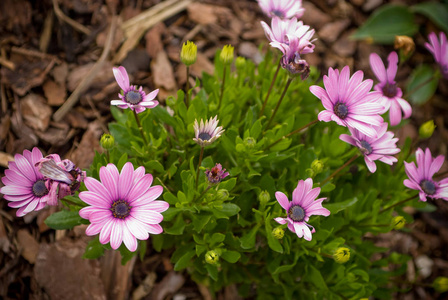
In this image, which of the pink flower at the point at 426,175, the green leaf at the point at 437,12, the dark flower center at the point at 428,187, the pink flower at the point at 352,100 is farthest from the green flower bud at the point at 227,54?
the green leaf at the point at 437,12

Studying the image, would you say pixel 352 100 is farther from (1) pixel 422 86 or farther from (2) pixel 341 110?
(1) pixel 422 86

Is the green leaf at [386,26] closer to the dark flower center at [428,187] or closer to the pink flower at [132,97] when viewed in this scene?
the dark flower center at [428,187]

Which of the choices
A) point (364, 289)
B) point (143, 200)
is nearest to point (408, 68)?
point (364, 289)

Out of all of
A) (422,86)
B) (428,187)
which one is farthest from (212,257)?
(422,86)

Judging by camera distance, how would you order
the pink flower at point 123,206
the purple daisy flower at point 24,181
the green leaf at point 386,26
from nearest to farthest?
the pink flower at point 123,206 < the purple daisy flower at point 24,181 < the green leaf at point 386,26

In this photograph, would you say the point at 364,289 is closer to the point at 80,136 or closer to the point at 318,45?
the point at 80,136

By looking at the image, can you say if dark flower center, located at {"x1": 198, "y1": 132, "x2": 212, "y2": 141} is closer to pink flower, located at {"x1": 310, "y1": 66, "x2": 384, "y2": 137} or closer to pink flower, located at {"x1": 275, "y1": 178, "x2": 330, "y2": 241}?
pink flower, located at {"x1": 275, "y1": 178, "x2": 330, "y2": 241}

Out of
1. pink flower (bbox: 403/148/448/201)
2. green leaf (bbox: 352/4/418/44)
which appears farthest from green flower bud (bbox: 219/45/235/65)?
green leaf (bbox: 352/4/418/44)
